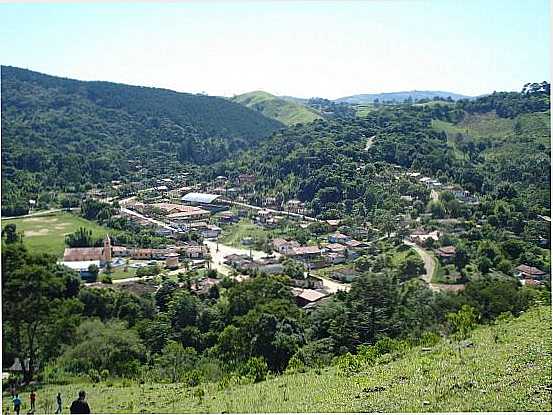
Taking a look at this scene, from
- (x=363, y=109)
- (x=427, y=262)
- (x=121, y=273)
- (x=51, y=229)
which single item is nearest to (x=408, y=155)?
(x=427, y=262)

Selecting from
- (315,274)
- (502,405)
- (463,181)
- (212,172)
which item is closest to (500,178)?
(463,181)

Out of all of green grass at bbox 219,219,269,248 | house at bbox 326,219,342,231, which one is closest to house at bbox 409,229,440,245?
house at bbox 326,219,342,231

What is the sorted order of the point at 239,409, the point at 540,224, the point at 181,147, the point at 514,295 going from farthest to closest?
1. the point at 181,147
2. the point at 540,224
3. the point at 514,295
4. the point at 239,409

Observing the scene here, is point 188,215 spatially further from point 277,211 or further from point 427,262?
point 427,262

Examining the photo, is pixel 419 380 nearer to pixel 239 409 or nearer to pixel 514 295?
pixel 239 409

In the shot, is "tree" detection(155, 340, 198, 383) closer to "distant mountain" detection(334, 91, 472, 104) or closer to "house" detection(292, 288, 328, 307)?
"house" detection(292, 288, 328, 307)

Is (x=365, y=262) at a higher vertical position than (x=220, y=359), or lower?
higher
